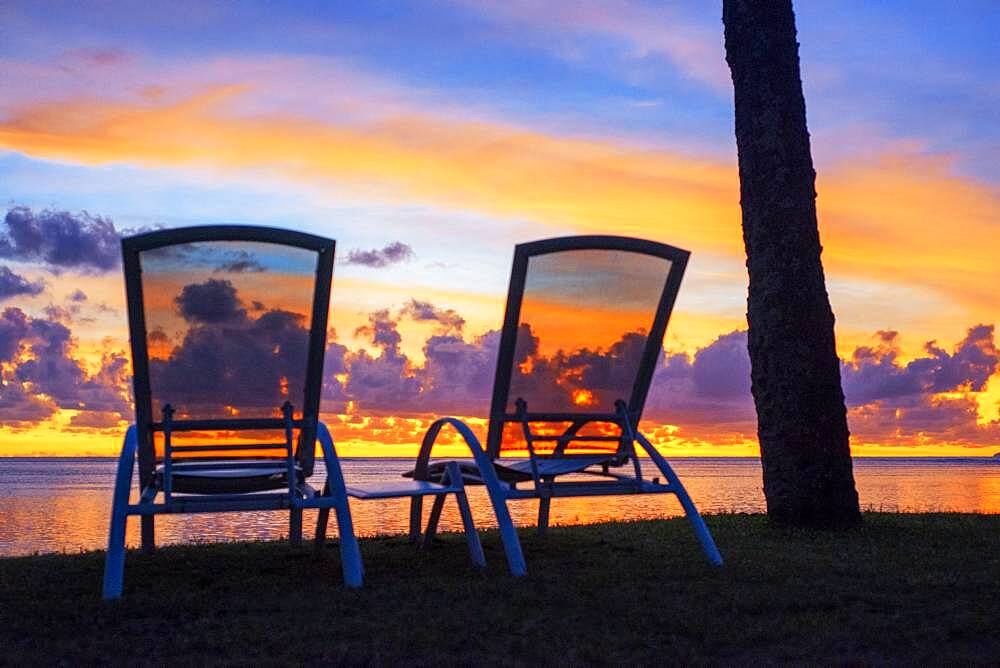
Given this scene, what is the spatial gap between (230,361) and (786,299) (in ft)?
17.2

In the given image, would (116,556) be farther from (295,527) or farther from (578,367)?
(578,367)

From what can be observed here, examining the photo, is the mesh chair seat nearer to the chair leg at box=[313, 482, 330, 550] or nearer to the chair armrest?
the chair leg at box=[313, 482, 330, 550]

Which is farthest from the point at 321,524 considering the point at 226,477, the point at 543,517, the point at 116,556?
the point at 543,517

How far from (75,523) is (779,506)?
21296mm

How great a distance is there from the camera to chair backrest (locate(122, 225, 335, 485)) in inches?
243

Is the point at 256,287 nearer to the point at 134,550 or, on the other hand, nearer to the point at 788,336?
the point at 134,550

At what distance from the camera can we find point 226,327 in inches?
252

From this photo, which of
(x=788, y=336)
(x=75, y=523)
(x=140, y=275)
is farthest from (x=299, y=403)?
(x=75, y=523)

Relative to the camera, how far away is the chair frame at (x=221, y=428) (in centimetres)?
567

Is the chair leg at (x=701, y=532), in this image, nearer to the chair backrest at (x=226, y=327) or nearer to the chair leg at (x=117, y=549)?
the chair backrest at (x=226, y=327)

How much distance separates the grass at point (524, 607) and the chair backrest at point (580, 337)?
38.6 inches

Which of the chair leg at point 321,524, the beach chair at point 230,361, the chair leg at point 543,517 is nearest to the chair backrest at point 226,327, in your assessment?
the beach chair at point 230,361

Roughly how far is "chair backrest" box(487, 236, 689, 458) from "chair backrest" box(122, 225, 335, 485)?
4.11 ft

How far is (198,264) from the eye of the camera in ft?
20.5
